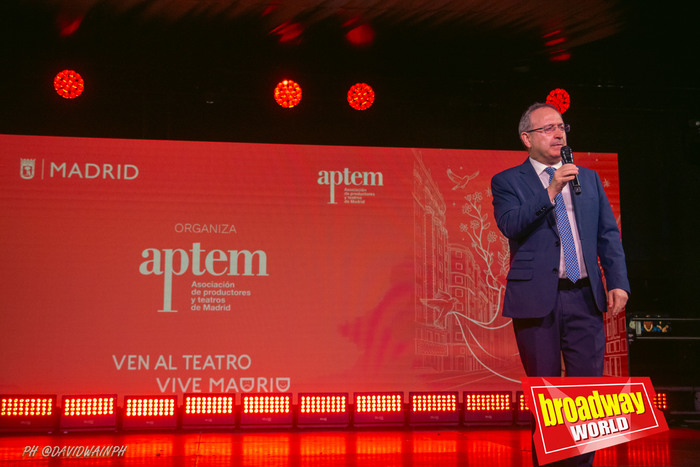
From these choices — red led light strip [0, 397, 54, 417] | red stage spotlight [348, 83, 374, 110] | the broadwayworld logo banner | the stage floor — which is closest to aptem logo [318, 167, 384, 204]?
red stage spotlight [348, 83, 374, 110]

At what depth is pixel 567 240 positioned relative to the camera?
188cm

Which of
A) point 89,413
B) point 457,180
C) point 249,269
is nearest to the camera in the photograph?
point 89,413

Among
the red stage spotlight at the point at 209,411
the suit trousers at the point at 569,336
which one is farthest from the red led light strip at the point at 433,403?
the suit trousers at the point at 569,336

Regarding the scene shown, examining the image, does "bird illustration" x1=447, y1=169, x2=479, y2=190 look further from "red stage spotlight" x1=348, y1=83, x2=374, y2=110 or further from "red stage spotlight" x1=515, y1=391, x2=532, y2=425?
"red stage spotlight" x1=515, y1=391, x2=532, y2=425

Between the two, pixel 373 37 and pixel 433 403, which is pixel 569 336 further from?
pixel 373 37

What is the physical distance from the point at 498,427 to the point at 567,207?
3.06 meters

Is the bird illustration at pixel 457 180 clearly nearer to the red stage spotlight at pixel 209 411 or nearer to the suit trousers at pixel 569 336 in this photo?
the red stage spotlight at pixel 209 411

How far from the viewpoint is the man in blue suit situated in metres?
1.81

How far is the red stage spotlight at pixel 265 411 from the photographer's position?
4395 millimetres

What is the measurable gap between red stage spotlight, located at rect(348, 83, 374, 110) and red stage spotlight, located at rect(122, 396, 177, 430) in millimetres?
2505

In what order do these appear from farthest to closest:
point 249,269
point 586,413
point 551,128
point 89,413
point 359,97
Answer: point 359,97, point 249,269, point 89,413, point 551,128, point 586,413

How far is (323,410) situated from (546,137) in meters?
3.05

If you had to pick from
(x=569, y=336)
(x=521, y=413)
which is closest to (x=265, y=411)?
(x=521, y=413)

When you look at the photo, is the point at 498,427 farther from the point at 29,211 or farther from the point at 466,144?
the point at 29,211
